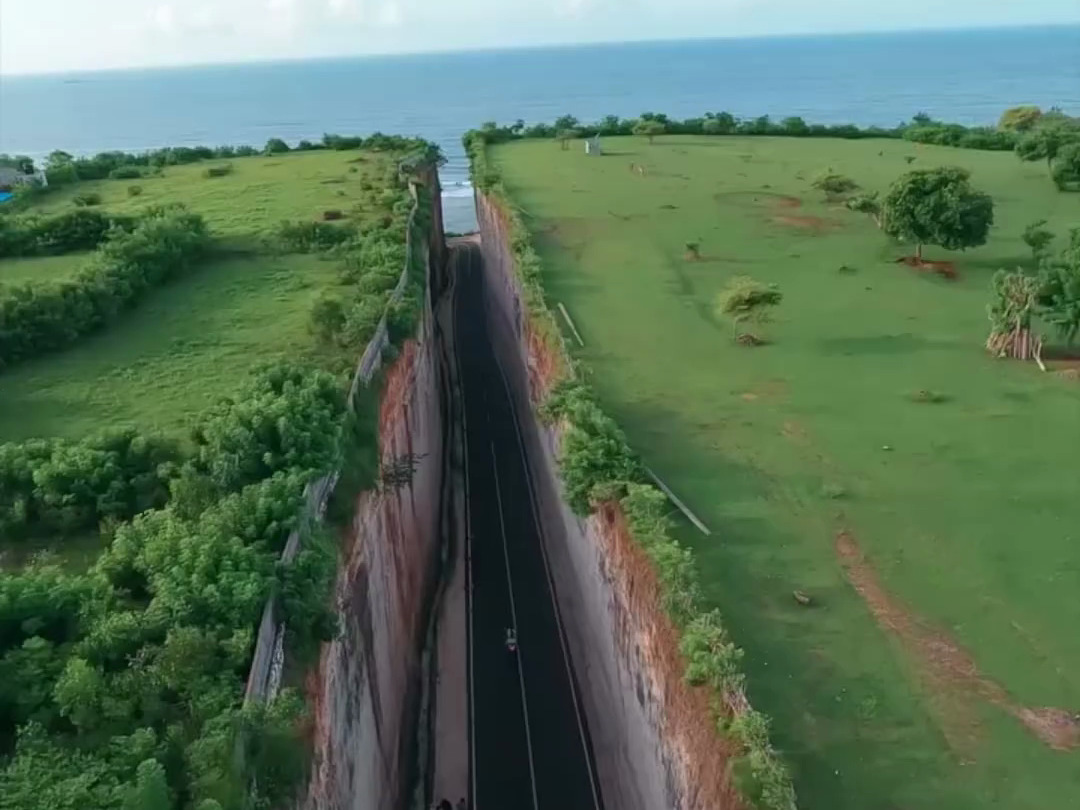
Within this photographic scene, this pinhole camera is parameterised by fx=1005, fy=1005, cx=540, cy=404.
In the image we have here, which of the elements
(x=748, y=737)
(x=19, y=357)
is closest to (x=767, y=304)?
(x=748, y=737)

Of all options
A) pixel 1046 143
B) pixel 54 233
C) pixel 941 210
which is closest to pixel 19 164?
pixel 54 233

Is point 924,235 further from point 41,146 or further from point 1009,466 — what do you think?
point 41,146

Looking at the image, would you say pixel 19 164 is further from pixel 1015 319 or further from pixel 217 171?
pixel 1015 319

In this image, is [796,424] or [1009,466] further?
[796,424]

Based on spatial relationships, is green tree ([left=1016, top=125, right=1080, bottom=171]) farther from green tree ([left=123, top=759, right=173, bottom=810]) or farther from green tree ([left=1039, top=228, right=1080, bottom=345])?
green tree ([left=123, top=759, right=173, bottom=810])

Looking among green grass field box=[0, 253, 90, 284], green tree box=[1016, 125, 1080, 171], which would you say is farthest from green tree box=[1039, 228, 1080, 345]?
green grass field box=[0, 253, 90, 284]
